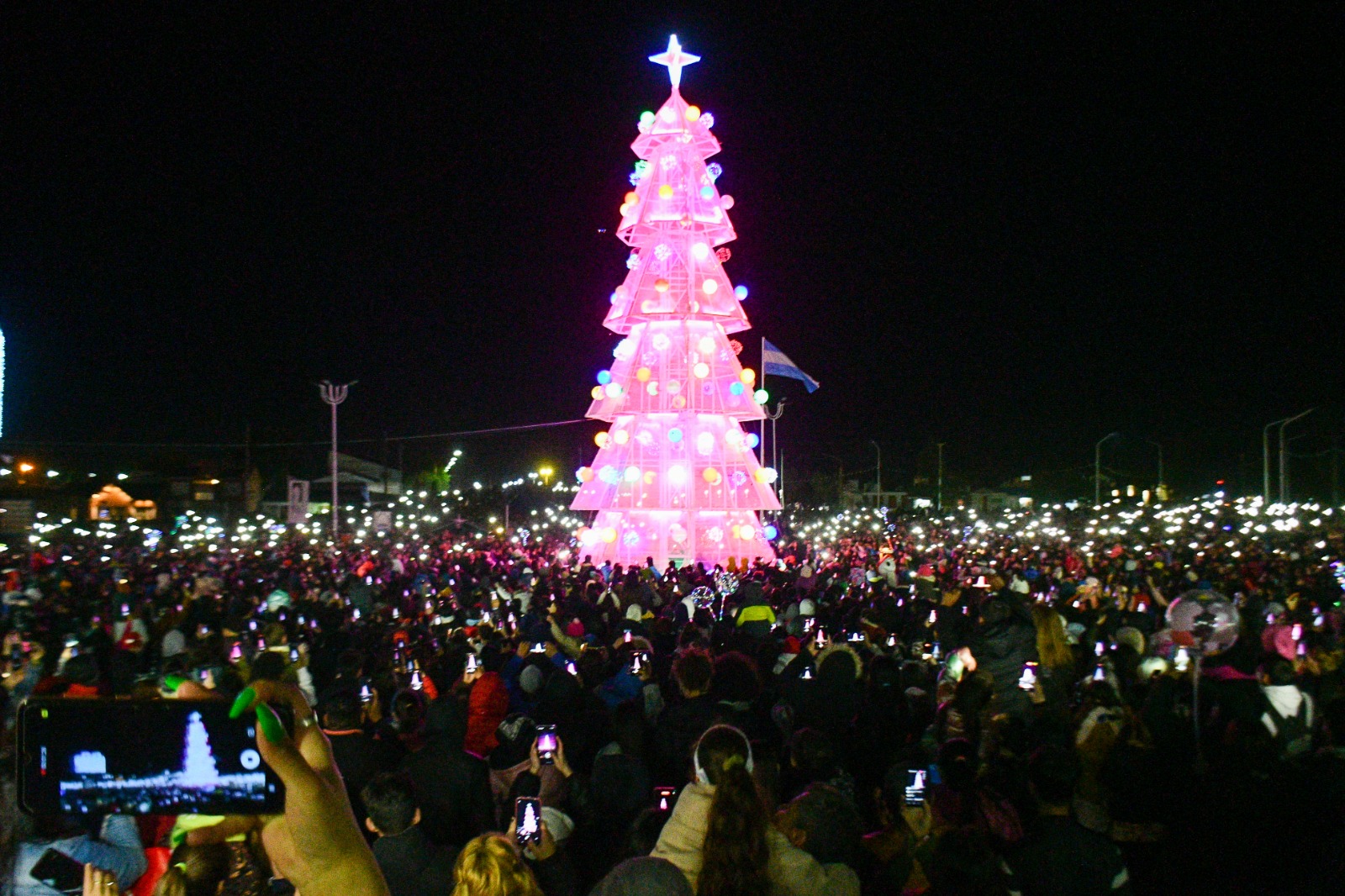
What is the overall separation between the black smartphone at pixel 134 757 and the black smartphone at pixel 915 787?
3.87 meters

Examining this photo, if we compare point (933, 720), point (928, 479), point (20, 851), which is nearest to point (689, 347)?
point (933, 720)

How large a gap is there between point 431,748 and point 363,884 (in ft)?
8.60

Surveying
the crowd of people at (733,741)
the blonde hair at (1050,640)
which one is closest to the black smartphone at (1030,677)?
the crowd of people at (733,741)

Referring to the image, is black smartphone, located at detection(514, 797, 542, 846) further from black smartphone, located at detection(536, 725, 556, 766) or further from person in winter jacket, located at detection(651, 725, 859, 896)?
black smartphone, located at detection(536, 725, 556, 766)

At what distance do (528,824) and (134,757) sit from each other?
2.28 meters

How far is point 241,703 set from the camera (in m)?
2.46

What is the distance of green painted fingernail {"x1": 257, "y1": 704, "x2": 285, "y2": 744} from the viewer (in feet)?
8.30

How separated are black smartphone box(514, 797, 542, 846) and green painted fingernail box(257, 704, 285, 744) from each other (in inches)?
83.6

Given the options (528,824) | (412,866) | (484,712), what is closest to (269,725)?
(412,866)

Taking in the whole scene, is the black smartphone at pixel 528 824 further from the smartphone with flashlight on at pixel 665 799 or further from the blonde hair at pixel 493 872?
the blonde hair at pixel 493 872

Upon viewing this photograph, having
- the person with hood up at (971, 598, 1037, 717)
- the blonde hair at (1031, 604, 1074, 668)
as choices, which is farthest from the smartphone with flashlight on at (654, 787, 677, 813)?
the blonde hair at (1031, 604, 1074, 668)

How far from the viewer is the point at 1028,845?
433 cm

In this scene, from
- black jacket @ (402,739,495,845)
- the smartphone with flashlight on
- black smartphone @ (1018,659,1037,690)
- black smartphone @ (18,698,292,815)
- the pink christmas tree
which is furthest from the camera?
the pink christmas tree

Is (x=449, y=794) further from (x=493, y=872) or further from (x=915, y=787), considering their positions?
(x=915, y=787)
